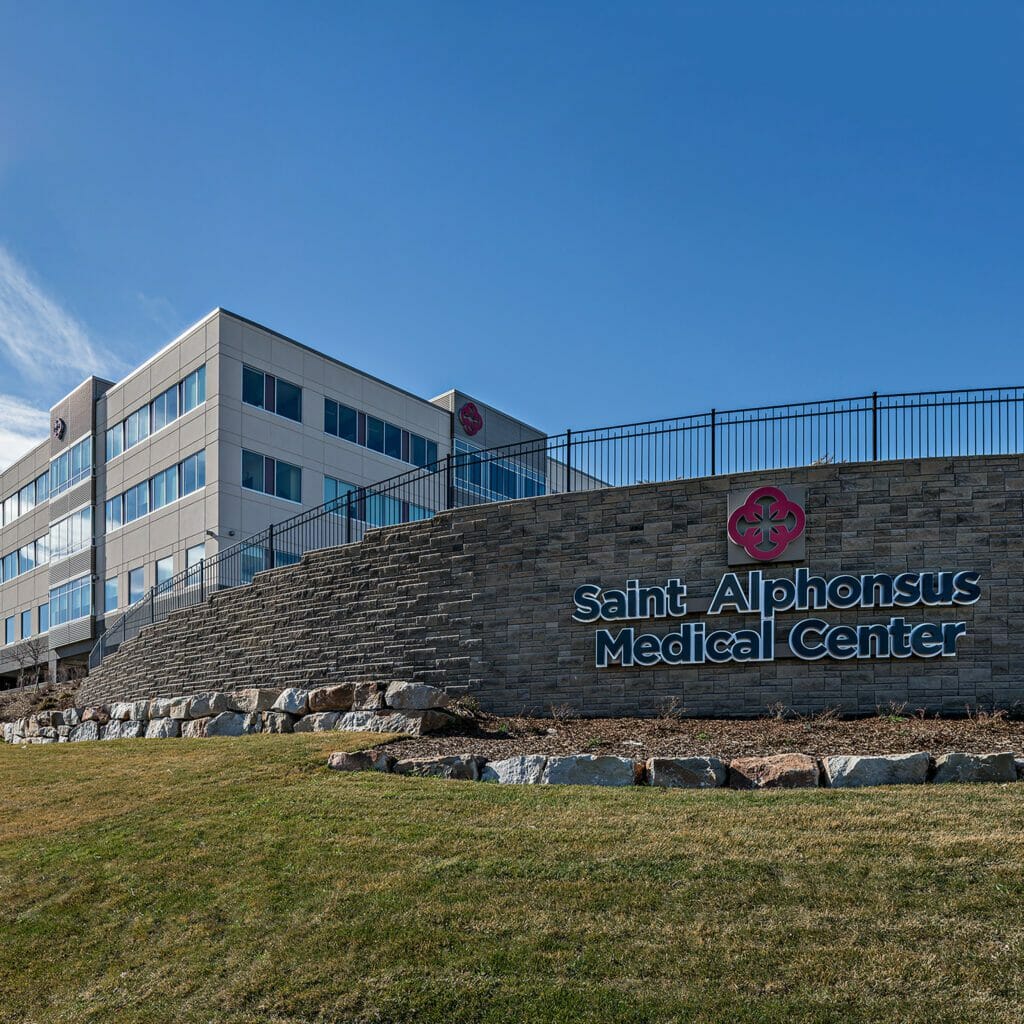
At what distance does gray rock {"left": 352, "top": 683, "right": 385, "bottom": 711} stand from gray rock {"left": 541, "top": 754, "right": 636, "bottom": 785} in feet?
15.9

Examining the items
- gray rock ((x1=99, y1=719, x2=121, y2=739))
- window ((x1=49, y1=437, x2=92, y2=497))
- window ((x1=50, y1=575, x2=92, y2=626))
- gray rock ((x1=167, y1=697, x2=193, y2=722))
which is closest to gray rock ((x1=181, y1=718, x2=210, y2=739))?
gray rock ((x1=167, y1=697, x2=193, y2=722))

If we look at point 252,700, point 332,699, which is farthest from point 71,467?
point 332,699

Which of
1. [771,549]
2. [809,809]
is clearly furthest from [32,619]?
[809,809]

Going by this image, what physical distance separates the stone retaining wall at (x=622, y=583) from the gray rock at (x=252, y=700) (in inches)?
57.3

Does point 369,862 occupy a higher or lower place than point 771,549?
lower

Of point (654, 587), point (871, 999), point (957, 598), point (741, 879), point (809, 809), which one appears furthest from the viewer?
point (654, 587)

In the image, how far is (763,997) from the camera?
21.5 ft

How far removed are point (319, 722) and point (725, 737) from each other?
6315mm

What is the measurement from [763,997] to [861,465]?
9929mm

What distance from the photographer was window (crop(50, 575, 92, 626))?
4000cm

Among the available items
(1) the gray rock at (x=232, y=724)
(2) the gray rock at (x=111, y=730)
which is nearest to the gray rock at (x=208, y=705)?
(1) the gray rock at (x=232, y=724)

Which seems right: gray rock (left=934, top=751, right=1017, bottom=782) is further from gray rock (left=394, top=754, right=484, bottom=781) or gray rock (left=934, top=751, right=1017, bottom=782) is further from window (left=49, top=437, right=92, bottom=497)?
window (left=49, top=437, right=92, bottom=497)

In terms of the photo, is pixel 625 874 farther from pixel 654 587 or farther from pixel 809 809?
pixel 654 587

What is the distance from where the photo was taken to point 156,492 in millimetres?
36031
